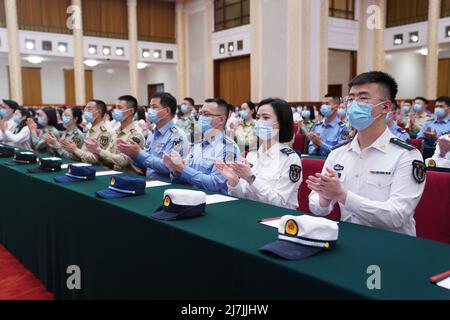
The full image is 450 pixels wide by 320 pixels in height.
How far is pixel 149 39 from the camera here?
17.5m

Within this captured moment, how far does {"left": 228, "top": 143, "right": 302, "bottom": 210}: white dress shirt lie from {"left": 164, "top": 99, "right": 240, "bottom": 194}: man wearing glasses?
33 cm

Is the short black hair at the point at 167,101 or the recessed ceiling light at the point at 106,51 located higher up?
the recessed ceiling light at the point at 106,51

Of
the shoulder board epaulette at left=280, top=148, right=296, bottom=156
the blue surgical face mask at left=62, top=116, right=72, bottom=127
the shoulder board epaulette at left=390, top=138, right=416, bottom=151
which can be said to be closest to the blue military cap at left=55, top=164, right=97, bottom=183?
the shoulder board epaulette at left=280, top=148, right=296, bottom=156

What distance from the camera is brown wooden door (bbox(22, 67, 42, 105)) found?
58.6 ft

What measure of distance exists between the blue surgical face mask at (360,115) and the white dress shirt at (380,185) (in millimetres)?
98

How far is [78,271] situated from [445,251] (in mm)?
1908

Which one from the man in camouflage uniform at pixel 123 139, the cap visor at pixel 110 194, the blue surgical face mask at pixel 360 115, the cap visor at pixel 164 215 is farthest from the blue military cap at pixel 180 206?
the man in camouflage uniform at pixel 123 139

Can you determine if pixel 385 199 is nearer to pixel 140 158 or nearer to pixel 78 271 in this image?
pixel 78 271

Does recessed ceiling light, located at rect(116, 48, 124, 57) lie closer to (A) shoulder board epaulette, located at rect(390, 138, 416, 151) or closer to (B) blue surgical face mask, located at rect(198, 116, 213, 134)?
(B) blue surgical face mask, located at rect(198, 116, 213, 134)

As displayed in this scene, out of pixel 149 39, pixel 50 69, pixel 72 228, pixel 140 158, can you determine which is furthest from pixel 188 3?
pixel 72 228

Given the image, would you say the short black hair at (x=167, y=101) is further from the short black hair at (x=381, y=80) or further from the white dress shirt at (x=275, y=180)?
the short black hair at (x=381, y=80)

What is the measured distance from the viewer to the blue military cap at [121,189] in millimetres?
2299

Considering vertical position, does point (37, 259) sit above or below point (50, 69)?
below

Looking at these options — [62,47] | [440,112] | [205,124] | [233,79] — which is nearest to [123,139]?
[205,124]
